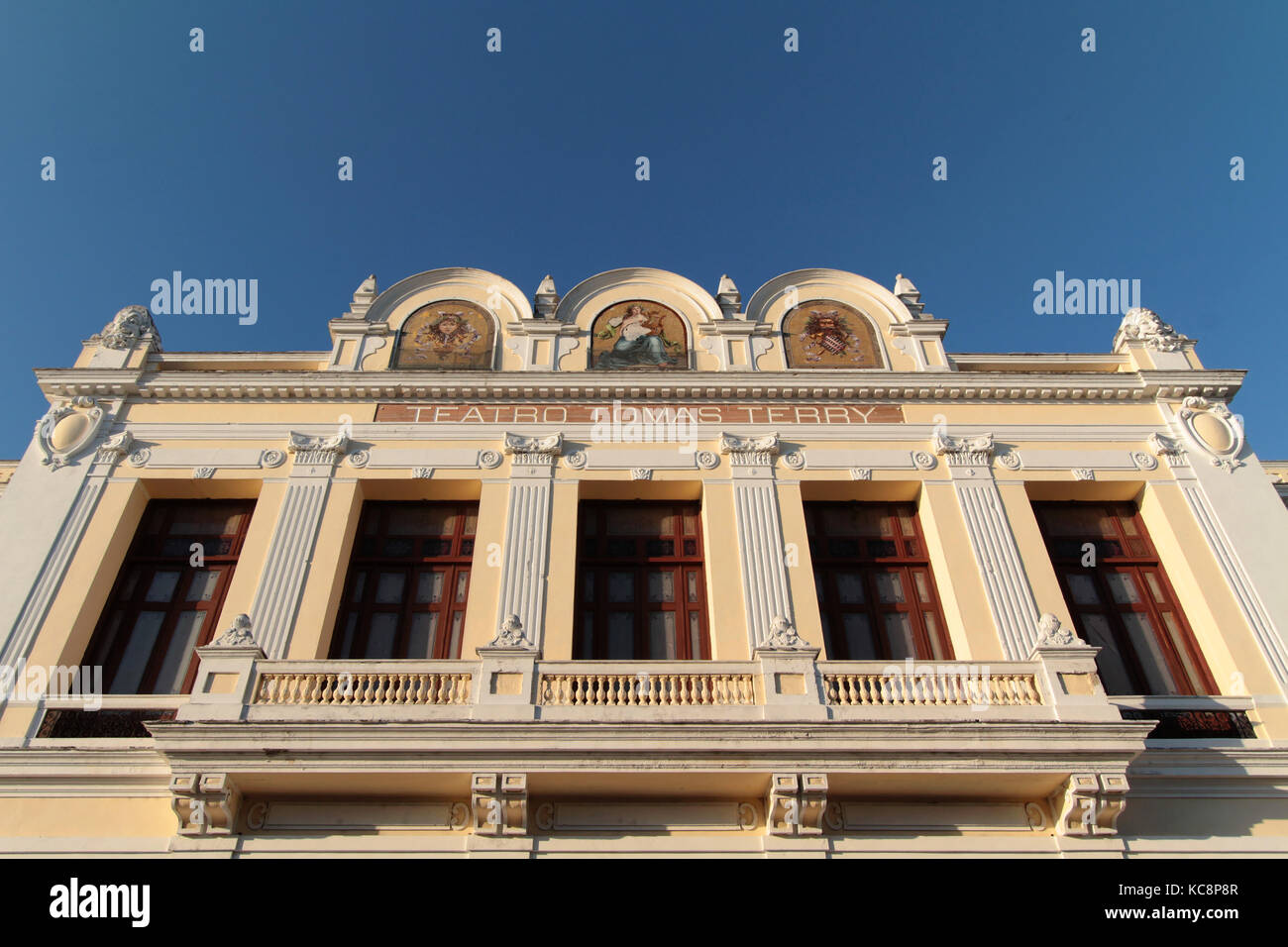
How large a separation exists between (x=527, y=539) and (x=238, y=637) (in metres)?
3.90

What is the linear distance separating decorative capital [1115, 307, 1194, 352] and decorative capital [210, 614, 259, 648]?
14511 millimetres

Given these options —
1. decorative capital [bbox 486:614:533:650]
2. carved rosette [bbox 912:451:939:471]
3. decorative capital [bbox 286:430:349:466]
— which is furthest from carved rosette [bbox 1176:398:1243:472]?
decorative capital [bbox 286:430:349:466]

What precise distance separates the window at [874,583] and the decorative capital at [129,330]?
11375 mm

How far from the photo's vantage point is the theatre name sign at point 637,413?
14.6 metres

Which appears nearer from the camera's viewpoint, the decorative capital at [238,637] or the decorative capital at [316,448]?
the decorative capital at [238,637]

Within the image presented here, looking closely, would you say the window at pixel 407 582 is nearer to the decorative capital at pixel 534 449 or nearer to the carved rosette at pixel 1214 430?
the decorative capital at pixel 534 449

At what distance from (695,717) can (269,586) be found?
20.2ft

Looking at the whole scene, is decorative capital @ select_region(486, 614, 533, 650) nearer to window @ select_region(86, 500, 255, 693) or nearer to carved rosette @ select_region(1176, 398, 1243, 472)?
window @ select_region(86, 500, 255, 693)

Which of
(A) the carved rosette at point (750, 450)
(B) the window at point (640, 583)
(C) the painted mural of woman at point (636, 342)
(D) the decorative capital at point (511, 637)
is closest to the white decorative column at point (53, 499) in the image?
(D) the decorative capital at point (511, 637)

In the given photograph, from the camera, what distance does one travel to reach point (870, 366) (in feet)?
51.7

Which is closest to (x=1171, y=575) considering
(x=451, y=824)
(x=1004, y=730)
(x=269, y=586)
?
(x=1004, y=730)

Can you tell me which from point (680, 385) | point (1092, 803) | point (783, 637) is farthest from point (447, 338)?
point (1092, 803)

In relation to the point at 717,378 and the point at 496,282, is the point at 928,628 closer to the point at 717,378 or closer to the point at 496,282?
the point at 717,378

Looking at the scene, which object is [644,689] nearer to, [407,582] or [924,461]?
[407,582]
